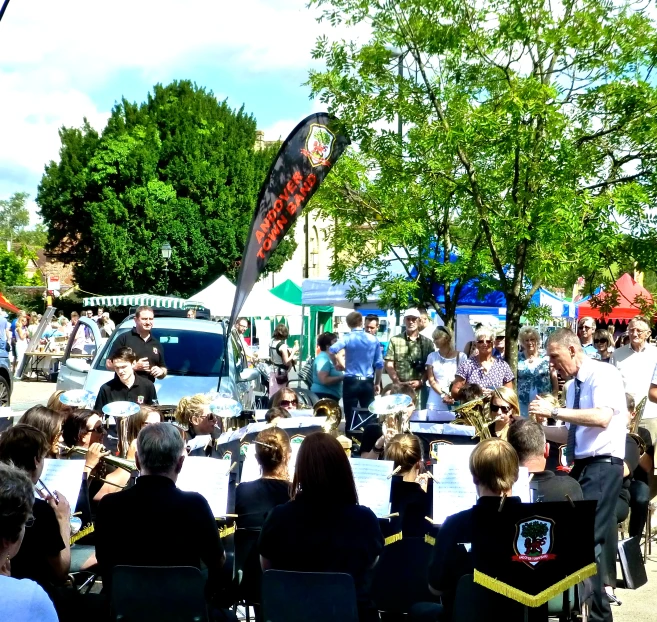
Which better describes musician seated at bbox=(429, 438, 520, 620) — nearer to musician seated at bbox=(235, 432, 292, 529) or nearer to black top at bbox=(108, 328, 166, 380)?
musician seated at bbox=(235, 432, 292, 529)

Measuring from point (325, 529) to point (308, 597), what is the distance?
1.02ft

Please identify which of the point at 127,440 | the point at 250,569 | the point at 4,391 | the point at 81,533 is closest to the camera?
the point at 250,569

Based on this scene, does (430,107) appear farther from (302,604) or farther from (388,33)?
(302,604)

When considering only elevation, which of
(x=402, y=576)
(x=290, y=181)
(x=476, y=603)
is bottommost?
(x=402, y=576)

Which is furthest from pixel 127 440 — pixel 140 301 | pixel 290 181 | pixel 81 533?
pixel 140 301

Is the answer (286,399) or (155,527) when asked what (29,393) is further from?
(155,527)

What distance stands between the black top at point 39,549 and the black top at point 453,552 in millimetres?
1634

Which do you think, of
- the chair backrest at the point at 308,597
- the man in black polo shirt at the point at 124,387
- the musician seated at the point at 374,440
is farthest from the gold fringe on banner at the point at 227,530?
the man in black polo shirt at the point at 124,387

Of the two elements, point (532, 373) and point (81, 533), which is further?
point (532, 373)

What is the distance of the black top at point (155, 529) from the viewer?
4.38 metres

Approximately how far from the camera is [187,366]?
11141mm

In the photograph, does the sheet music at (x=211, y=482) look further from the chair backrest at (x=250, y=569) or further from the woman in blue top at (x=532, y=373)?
the woman in blue top at (x=532, y=373)

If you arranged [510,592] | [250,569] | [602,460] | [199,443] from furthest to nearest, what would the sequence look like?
1. [199,443]
2. [602,460]
3. [250,569]
4. [510,592]

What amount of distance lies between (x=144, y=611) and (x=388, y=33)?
607 centimetres
